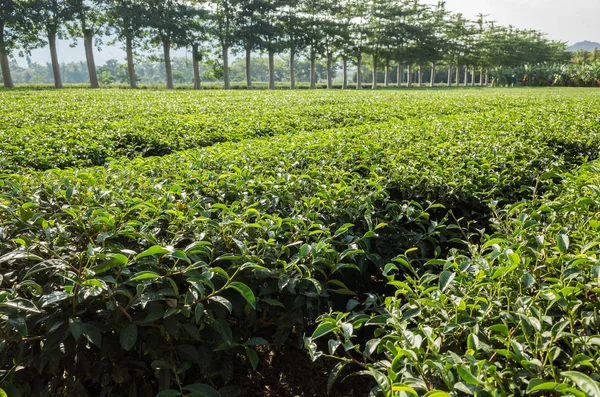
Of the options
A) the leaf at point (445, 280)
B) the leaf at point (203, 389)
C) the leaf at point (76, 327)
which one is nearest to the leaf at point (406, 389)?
the leaf at point (445, 280)

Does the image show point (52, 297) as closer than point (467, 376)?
No

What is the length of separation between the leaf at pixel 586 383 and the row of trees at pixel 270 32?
33301 mm

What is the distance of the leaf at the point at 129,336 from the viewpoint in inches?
51.4

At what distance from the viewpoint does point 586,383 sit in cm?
90

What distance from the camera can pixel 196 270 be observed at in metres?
1.48

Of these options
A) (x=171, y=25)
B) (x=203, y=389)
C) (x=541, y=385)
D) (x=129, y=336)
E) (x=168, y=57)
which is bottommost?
(x=203, y=389)

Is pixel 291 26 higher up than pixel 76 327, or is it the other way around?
pixel 291 26

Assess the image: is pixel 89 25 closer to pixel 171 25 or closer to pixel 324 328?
pixel 171 25

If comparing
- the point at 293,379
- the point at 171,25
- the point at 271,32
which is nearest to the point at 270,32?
the point at 271,32

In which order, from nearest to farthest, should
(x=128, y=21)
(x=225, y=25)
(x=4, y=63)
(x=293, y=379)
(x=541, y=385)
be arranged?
(x=541, y=385) < (x=293, y=379) < (x=4, y=63) < (x=128, y=21) < (x=225, y=25)

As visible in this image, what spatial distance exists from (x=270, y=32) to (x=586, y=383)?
1550 inches

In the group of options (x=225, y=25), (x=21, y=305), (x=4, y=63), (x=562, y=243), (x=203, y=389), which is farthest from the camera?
(x=225, y=25)

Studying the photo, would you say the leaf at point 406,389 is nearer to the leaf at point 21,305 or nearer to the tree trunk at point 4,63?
the leaf at point 21,305

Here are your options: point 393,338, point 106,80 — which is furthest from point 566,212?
point 106,80
